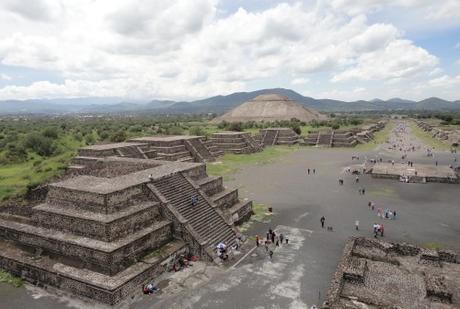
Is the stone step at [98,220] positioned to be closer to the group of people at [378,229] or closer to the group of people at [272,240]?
the group of people at [272,240]

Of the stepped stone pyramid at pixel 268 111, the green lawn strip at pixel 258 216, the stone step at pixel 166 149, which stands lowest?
the green lawn strip at pixel 258 216

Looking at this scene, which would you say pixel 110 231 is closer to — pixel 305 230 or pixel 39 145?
pixel 305 230

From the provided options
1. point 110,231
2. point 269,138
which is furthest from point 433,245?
point 269,138

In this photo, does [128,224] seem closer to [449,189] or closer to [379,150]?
[449,189]

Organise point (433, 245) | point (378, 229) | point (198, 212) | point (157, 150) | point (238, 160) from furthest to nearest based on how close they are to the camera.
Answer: point (238, 160) < point (157, 150) < point (378, 229) < point (198, 212) < point (433, 245)

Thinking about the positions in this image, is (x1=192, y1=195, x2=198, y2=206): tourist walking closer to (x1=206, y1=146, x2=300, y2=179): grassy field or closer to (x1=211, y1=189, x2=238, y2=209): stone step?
(x1=211, y1=189, x2=238, y2=209): stone step

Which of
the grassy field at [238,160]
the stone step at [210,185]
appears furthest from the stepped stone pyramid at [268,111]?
the stone step at [210,185]
